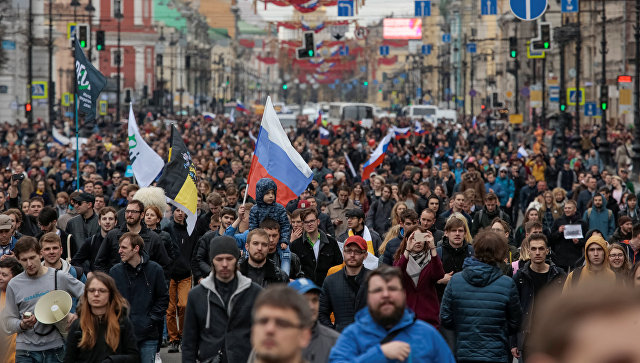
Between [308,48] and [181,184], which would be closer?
[181,184]

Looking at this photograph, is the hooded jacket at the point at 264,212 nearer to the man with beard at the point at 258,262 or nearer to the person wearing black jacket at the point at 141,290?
the person wearing black jacket at the point at 141,290

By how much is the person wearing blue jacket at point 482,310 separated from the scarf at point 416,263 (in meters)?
0.85

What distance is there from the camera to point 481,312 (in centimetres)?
681

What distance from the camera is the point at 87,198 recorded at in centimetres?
1179

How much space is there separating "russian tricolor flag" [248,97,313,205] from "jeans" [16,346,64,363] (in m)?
4.74

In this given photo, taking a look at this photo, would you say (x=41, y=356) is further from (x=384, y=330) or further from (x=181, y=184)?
(x=181, y=184)

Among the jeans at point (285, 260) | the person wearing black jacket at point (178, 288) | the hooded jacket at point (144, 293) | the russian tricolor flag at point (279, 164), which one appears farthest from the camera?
the russian tricolor flag at point (279, 164)

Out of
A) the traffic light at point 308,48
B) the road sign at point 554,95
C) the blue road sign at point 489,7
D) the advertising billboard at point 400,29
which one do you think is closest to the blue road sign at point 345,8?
the road sign at point 554,95

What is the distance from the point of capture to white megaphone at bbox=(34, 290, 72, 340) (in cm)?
732

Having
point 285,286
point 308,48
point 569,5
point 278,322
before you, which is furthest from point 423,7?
point 278,322

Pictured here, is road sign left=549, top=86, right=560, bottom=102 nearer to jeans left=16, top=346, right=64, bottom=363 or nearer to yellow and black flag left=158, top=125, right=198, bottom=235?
yellow and black flag left=158, top=125, right=198, bottom=235

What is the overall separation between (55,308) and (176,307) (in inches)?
163

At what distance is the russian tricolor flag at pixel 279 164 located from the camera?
A: 12.0 meters

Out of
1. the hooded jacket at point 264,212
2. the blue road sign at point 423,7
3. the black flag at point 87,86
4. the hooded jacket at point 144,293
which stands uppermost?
the blue road sign at point 423,7
